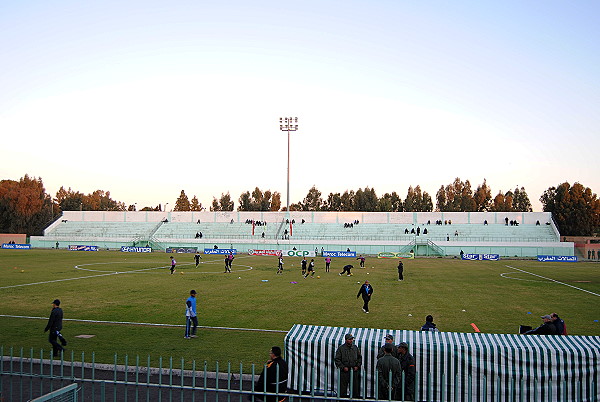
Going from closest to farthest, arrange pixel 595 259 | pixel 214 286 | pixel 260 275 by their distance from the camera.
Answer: pixel 214 286, pixel 260 275, pixel 595 259

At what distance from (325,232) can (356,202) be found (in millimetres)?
59333

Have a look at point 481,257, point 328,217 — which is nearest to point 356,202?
point 328,217

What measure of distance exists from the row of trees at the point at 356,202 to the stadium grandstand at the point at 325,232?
17240 mm

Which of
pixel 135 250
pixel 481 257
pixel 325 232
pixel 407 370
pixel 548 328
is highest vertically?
pixel 325 232

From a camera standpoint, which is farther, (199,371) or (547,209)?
(547,209)

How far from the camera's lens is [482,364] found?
32.4ft

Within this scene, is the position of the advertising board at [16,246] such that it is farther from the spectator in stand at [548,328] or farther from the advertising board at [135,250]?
the spectator in stand at [548,328]

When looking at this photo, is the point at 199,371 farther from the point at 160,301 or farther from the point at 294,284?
the point at 294,284

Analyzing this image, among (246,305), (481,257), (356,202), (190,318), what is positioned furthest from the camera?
(356,202)

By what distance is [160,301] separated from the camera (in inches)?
988

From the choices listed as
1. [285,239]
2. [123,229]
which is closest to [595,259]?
[285,239]

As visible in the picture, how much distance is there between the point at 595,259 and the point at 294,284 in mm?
57824

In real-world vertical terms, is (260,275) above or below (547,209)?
below

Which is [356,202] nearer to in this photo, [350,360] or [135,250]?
[135,250]
